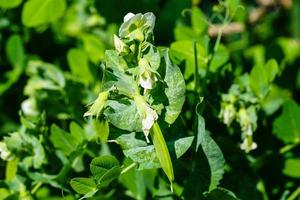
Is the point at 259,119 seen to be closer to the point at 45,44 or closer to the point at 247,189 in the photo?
the point at 247,189

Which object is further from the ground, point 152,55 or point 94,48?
point 152,55

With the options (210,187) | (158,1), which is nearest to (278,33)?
(158,1)

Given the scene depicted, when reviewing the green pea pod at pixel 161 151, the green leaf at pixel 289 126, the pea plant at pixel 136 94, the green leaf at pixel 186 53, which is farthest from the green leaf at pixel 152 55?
the green leaf at pixel 289 126

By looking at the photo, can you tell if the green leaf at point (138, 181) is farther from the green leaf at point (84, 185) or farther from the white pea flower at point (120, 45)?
the white pea flower at point (120, 45)

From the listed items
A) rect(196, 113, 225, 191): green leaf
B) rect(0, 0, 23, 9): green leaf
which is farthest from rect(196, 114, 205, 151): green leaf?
rect(0, 0, 23, 9): green leaf

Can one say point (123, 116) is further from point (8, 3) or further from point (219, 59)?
point (8, 3)

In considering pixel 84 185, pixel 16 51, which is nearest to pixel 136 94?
pixel 84 185

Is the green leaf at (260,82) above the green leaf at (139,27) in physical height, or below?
below
